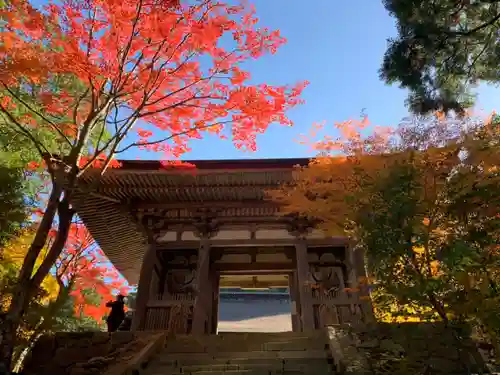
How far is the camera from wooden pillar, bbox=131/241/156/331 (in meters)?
9.40

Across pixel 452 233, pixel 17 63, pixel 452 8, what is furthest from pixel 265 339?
pixel 17 63

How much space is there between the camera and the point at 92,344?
757 centimetres

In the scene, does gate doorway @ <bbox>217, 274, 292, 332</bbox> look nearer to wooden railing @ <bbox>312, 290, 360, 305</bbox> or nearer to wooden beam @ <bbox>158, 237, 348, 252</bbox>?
wooden beam @ <bbox>158, 237, 348, 252</bbox>

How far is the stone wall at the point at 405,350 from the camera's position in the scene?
15.7 feet

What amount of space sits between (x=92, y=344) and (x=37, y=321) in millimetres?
1143

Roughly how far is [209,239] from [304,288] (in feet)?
9.53

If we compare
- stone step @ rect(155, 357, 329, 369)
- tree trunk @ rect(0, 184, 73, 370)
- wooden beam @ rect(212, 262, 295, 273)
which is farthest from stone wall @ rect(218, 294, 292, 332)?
tree trunk @ rect(0, 184, 73, 370)

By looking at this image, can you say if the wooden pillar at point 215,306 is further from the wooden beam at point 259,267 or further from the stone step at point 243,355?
the stone step at point 243,355

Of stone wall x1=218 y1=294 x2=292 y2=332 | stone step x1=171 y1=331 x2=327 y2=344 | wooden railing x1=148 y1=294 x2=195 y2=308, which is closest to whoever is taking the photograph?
stone step x1=171 y1=331 x2=327 y2=344

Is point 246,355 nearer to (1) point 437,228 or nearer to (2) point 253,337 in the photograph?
(2) point 253,337

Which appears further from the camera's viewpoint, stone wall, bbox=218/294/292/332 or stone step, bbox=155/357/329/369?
stone wall, bbox=218/294/292/332

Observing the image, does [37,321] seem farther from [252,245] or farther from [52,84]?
[52,84]

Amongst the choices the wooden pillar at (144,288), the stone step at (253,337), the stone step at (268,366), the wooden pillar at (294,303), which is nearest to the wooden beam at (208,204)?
the wooden pillar at (144,288)

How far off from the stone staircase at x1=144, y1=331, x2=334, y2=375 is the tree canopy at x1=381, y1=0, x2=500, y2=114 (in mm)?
4370
